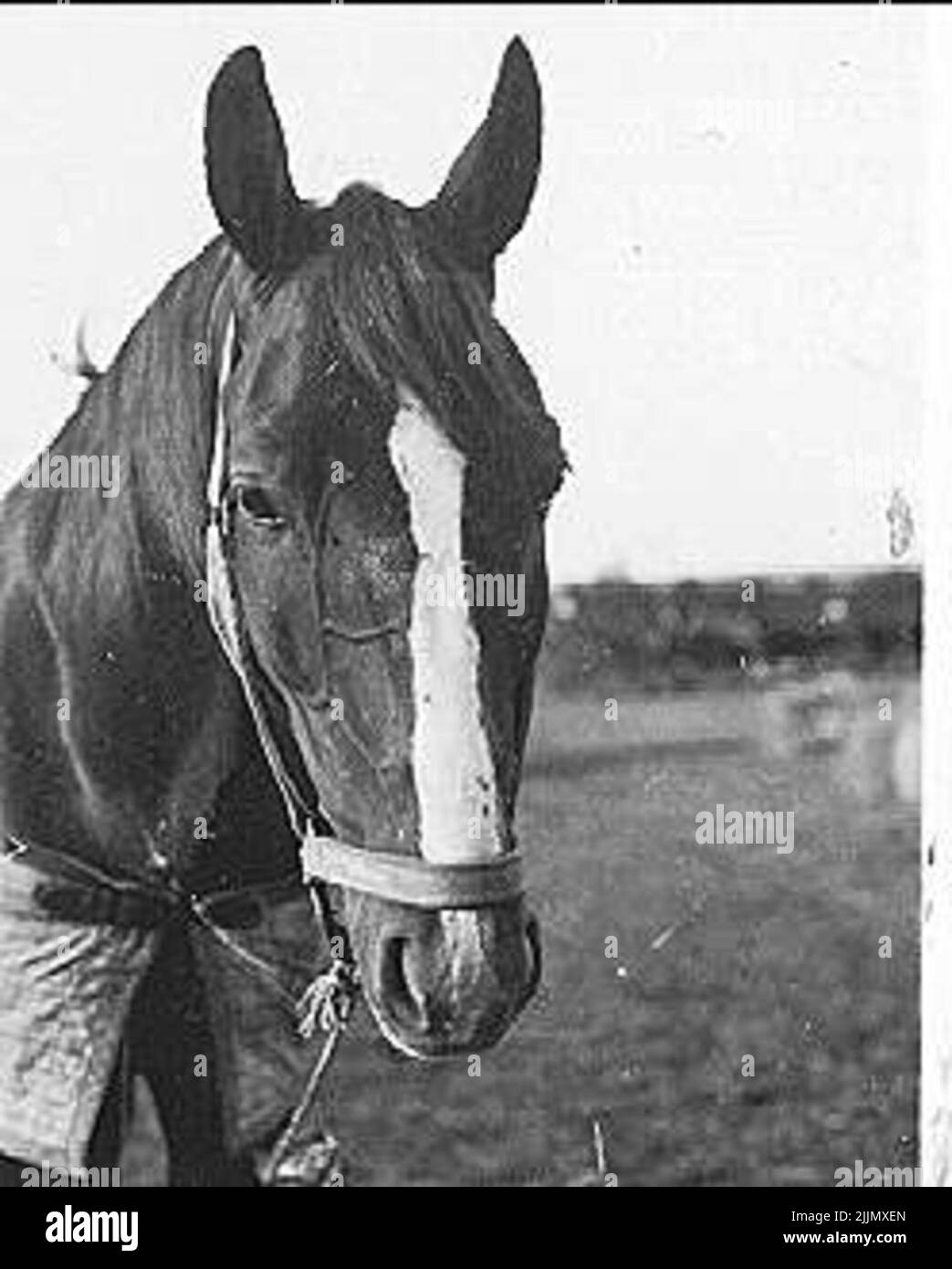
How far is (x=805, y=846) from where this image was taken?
256cm

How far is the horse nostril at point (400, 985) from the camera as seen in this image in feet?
7.73

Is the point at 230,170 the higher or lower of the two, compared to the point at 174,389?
higher

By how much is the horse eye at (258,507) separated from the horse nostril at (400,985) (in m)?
0.35

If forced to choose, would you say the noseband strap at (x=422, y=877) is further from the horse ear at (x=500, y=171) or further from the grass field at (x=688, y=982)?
the horse ear at (x=500, y=171)

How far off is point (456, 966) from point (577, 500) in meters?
0.42

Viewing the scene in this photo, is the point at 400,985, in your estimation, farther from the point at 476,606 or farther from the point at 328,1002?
the point at 476,606

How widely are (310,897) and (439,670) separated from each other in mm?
255

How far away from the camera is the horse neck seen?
7.98ft

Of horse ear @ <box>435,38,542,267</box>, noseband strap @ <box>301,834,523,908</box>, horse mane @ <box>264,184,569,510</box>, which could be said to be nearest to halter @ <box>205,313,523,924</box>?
noseband strap @ <box>301,834,523,908</box>

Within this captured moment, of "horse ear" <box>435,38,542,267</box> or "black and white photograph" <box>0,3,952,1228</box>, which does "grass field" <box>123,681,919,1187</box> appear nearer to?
"black and white photograph" <box>0,3,952,1228</box>

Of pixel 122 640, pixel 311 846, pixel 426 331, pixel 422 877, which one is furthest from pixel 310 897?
pixel 426 331

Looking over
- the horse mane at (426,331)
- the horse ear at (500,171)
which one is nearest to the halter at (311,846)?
the horse mane at (426,331)
